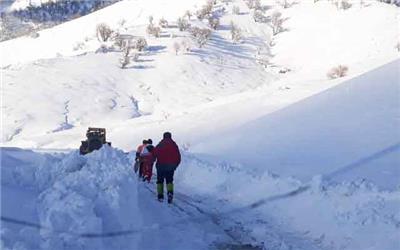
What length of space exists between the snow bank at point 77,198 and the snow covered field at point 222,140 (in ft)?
0.09

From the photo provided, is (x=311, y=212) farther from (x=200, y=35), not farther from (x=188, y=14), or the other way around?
(x=188, y=14)

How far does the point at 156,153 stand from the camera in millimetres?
12445

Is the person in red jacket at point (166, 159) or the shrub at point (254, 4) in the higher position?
the person in red jacket at point (166, 159)

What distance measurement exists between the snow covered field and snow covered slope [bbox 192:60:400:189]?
8 cm

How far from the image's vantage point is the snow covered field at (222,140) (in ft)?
32.2

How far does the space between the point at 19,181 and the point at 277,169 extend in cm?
735

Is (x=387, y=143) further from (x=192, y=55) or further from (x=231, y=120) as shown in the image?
(x=192, y=55)

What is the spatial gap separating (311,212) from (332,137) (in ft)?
22.7

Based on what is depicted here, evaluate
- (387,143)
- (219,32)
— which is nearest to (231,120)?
(387,143)

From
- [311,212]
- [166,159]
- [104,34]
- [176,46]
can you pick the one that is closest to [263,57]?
[176,46]

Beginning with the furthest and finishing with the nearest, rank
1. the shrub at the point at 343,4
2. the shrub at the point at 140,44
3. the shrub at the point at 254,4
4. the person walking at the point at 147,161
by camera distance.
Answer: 1. the shrub at the point at 254,4
2. the shrub at the point at 343,4
3. the shrub at the point at 140,44
4. the person walking at the point at 147,161

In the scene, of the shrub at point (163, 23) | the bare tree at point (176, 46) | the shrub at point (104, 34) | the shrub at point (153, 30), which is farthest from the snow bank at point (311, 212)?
the shrub at point (163, 23)

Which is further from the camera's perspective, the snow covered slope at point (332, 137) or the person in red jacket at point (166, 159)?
the snow covered slope at point (332, 137)

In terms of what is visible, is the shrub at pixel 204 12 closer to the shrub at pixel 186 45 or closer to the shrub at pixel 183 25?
the shrub at pixel 183 25
